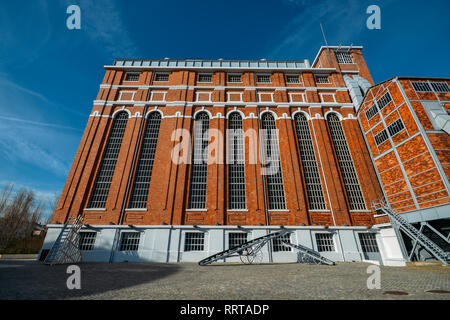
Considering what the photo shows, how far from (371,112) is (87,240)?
1122 inches

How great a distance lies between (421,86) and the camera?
15414 millimetres

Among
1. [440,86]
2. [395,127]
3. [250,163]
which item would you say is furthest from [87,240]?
[440,86]

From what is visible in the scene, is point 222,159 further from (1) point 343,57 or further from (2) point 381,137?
(1) point 343,57

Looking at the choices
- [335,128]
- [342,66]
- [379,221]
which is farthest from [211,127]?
[342,66]

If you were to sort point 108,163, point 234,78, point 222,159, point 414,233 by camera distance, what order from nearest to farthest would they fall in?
point 414,233 → point 222,159 → point 108,163 → point 234,78

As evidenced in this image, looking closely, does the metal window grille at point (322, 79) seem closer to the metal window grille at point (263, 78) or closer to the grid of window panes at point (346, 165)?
the grid of window panes at point (346, 165)

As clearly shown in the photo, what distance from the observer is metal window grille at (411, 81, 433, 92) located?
15.3m

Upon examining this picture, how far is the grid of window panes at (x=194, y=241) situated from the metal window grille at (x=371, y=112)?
19.9m

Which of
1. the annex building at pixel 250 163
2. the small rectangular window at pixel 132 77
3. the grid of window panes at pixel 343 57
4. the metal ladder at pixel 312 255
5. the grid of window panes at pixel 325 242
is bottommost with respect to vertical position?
the metal ladder at pixel 312 255

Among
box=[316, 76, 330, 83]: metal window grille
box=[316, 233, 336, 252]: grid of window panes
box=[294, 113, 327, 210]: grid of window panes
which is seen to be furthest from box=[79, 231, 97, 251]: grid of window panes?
box=[316, 76, 330, 83]: metal window grille

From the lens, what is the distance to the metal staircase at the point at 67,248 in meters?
11.8

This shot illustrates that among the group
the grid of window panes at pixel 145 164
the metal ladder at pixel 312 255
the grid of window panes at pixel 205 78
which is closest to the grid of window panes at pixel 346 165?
the metal ladder at pixel 312 255

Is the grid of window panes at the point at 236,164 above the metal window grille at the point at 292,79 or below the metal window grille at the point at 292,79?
below

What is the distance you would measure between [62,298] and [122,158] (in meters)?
14.9
